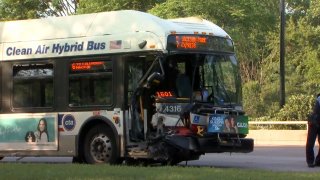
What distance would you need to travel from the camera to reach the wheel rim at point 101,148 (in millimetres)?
15086

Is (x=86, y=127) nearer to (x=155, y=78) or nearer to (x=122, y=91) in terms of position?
(x=122, y=91)

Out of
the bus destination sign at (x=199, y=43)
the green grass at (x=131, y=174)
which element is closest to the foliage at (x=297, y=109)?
the bus destination sign at (x=199, y=43)

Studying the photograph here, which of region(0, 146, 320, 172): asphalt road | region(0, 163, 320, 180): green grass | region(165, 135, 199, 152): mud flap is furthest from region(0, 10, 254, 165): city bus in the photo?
region(0, 163, 320, 180): green grass

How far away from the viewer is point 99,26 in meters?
15.5

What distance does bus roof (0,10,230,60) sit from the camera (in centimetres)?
1474

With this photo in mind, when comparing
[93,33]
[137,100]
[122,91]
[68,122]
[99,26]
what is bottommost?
[68,122]

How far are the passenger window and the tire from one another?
0.63 metres

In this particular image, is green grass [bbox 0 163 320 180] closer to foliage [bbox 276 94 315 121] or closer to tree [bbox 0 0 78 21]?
foliage [bbox 276 94 315 121]

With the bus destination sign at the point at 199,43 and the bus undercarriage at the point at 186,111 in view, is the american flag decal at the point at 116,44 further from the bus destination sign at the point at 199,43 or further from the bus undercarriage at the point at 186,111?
the bus destination sign at the point at 199,43

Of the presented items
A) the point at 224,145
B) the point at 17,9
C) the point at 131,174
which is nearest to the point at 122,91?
the point at 224,145

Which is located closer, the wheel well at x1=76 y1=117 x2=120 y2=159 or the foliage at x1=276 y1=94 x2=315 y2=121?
the wheel well at x1=76 y1=117 x2=120 y2=159

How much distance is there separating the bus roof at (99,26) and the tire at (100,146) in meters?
2.16

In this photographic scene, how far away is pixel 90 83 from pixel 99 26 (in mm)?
1306

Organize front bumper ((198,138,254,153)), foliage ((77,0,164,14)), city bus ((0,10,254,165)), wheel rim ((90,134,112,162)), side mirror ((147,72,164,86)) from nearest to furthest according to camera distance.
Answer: side mirror ((147,72,164,86)) < front bumper ((198,138,254,153)) < city bus ((0,10,254,165)) < wheel rim ((90,134,112,162)) < foliage ((77,0,164,14))
